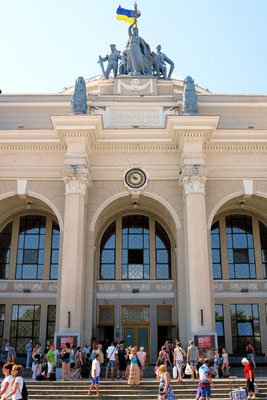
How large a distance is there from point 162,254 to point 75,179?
6834 mm

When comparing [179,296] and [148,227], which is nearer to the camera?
[179,296]

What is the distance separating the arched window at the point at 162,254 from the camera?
24609mm

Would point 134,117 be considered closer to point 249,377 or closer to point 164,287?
point 164,287

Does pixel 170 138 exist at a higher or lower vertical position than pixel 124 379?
higher

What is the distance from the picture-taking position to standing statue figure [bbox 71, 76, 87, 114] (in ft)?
74.5

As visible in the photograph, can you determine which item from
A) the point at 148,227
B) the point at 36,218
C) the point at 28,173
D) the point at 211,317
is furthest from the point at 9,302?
the point at 211,317

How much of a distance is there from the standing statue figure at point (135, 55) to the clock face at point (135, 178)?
642 centimetres

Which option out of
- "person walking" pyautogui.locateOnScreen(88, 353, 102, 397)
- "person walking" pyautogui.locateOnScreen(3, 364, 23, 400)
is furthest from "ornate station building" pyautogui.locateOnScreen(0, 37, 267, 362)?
"person walking" pyautogui.locateOnScreen(3, 364, 23, 400)

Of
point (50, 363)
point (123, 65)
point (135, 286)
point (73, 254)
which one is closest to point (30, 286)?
point (73, 254)

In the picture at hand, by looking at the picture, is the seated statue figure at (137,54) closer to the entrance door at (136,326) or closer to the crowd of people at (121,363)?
the entrance door at (136,326)

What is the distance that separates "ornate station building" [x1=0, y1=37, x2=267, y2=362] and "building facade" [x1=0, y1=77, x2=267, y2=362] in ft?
0.18

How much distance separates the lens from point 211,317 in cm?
1988

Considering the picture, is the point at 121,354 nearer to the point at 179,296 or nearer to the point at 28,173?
the point at 179,296

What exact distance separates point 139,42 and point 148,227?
37.0 ft
